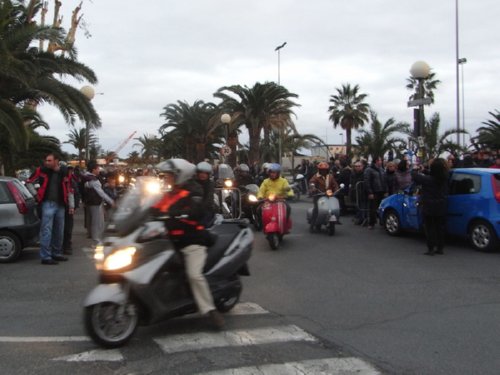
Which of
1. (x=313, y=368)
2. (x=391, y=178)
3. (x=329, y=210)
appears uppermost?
(x=391, y=178)

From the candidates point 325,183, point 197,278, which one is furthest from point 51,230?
point 325,183

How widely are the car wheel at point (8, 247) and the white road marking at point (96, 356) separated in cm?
532

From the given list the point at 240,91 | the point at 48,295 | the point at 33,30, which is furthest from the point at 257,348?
the point at 240,91

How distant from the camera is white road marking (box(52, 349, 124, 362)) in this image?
15.4ft

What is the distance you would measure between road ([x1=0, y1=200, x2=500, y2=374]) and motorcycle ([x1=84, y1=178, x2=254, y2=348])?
24cm

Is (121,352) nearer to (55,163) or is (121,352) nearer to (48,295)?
(48,295)

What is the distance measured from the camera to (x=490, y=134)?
29.5m

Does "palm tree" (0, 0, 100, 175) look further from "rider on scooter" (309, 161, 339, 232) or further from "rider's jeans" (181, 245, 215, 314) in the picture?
"rider's jeans" (181, 245, 215, 314)

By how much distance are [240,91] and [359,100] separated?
18.6 metres

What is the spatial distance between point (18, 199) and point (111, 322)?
5443mm

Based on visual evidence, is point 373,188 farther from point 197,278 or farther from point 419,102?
point 197,278

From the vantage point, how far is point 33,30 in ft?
52.5

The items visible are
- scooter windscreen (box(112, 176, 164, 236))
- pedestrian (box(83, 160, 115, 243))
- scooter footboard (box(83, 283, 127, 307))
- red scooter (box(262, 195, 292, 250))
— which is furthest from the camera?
pedestrian (box(83, 160, 115, 243))

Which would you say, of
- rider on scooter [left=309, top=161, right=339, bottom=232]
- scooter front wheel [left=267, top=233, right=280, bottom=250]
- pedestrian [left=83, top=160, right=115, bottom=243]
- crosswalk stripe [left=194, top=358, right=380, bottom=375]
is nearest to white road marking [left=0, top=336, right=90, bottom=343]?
crosswalk stripe [left=194, top=358, right=380, bottom=375]
